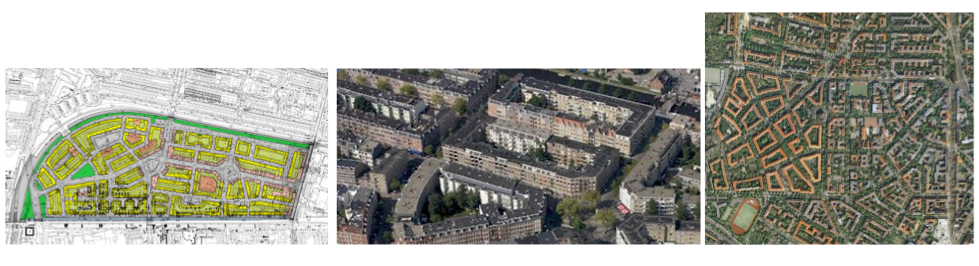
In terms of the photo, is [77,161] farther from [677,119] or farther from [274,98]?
[677,119]

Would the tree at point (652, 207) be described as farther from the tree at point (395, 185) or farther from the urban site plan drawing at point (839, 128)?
the tree at point (395, 185)

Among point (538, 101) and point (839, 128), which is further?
point (538, 101)

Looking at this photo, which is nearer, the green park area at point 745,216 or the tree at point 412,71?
the green park area at point 745,216

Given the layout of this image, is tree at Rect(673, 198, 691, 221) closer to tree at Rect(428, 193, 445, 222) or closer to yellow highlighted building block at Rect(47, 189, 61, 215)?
tree at Rect(428, 193, 445, 222)

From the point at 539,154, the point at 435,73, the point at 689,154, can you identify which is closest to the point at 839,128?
the point at 689,154

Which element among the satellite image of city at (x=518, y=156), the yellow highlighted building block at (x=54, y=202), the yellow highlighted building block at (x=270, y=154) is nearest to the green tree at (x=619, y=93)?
the satellite image of city at (x=518, y=156)

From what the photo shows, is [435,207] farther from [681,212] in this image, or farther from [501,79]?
[681,212]

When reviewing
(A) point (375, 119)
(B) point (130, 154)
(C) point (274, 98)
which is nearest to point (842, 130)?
(A) point (375, 119)
